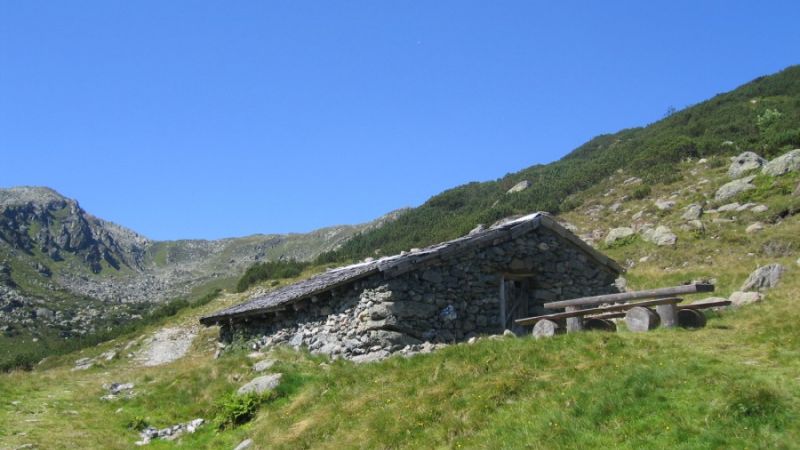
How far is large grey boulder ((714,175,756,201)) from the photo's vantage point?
107 ft

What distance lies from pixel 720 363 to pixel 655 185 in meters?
32.3

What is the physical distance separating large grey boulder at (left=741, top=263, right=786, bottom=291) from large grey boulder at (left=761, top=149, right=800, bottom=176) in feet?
49.2

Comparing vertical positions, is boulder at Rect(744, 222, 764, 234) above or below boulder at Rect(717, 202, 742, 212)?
below

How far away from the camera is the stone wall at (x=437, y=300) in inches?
627

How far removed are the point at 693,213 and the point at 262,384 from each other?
2506 centimetres

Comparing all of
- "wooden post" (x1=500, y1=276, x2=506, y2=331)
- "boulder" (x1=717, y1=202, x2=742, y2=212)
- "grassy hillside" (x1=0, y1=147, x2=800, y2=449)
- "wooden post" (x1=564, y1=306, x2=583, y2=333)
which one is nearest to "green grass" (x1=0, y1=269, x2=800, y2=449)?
"grassy hillside" (x1=0, y1=147, x2=800, y2=449)

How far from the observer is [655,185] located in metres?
39.6

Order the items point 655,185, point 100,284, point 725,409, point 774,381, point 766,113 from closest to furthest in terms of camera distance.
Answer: point 725,409
point 774,381
point 655,185
point 766,113
point 100,284

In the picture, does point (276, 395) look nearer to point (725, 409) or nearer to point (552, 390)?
point (552, 390)

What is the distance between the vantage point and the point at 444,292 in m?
16.8

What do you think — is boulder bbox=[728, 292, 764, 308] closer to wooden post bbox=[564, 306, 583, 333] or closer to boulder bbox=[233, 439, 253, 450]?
wooden post bbox=[564, 306, 583, 333]

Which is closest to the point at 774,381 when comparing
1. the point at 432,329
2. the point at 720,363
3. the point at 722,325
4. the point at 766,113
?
the point at 720,363

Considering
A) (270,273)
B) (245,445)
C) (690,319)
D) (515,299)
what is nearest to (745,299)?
(690,319)

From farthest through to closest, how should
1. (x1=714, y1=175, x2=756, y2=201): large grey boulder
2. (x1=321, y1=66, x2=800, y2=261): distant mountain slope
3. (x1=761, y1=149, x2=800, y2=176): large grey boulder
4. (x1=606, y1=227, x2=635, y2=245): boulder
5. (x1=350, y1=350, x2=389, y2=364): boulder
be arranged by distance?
(x1=321, y1=66, x2=800, y2=261): distant mountain slope < (x1=606, y1=227, x2=635, y2=245): boulder < (x1=714, y1=175, x2=756, y2=201): large grey boulder < (x1=761, y1=149, x2=800, y2=176): large grey boulder < (x1=350, y1=350, x2=389, y2=364): boulder
